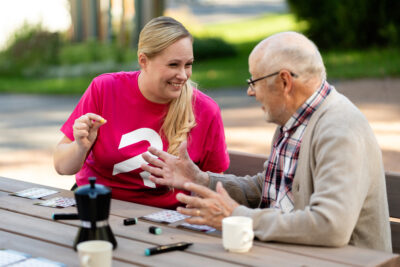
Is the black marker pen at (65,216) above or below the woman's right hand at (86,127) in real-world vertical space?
below

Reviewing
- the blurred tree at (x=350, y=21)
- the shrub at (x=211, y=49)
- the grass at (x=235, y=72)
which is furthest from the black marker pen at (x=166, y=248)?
the shrub at (x=211, y=49)

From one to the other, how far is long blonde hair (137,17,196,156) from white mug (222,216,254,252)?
1144mm

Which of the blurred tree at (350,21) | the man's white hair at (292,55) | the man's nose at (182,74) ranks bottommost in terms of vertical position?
the blurred tree at (350,21)

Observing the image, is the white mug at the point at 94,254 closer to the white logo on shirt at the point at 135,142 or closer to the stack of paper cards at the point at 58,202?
the stack of paper cards at the point at 58,202

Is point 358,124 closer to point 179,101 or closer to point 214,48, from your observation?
point 179,101

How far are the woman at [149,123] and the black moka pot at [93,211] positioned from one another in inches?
42.7

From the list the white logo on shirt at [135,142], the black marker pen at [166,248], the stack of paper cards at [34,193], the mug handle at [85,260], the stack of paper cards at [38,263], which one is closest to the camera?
the mug handle at [85,260]

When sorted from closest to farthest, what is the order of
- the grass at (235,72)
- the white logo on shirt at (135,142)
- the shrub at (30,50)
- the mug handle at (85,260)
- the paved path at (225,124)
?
the mug handle at (85,260), the white logo on shirt at (135,142), the paved path at (225,124), the grass at (235,72), the shrub at (30,50)

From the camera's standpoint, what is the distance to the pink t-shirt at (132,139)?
11.5 ft

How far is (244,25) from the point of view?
25.5 metres

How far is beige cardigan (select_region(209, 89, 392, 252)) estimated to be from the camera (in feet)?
7.85

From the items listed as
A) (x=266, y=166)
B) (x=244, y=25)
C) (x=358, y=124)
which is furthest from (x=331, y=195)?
(x=244, y=25)

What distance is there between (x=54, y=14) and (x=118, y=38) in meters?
1.63

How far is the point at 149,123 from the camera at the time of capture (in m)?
3.54
